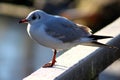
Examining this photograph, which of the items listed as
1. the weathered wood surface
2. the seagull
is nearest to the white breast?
the seagull

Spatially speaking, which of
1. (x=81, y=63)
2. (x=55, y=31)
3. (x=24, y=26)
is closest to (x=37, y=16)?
(x=55, y=31)

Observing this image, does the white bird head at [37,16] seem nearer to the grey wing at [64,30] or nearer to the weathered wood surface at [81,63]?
the grey wing at [64,30]

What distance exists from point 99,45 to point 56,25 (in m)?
0.50

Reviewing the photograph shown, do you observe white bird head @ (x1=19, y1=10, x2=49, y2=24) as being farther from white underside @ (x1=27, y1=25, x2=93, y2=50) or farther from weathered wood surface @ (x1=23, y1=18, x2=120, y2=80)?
weathered wood surface @ (x1=23, y1=18, x2=120, y2=80)

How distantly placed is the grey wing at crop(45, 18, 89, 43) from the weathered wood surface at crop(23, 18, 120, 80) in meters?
0.18

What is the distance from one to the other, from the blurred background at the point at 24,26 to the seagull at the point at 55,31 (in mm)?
11168

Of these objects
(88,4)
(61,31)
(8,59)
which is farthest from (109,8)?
(61,31)

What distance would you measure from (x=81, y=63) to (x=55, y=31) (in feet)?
2.60

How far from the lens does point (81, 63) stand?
2771 millimetres

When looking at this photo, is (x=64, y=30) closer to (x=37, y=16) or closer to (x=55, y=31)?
(x=55, y=31)

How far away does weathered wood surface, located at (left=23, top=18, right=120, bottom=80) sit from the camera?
2662mm

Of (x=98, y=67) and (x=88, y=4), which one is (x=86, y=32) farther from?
(x=88, y=4)

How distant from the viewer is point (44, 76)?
2.70 metres

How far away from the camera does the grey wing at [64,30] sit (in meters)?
3.49
